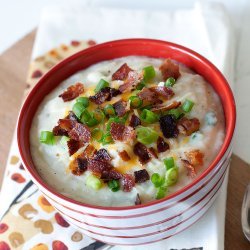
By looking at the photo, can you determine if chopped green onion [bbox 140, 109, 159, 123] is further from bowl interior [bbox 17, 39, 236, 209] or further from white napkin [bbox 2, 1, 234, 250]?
white napkin [bbox 2, 1, 234, 250]

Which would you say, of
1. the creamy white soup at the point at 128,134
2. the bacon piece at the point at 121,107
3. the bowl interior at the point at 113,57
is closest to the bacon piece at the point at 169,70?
the creamy white soup at the point at 128,134

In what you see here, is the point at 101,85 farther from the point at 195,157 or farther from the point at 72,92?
the point at 195,157

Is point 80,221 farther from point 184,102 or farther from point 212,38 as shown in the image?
point 212,38

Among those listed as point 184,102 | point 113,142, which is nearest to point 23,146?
point 113,142

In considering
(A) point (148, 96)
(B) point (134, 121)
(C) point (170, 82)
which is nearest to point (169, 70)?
(C) point (170, 82)

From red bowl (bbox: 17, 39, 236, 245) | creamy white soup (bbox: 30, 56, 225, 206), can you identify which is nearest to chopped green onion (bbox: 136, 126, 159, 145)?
creamy white soup (bbox: 30, 56, 225, 206)

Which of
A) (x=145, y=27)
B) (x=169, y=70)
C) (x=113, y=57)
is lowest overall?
(x=145, y=27)
